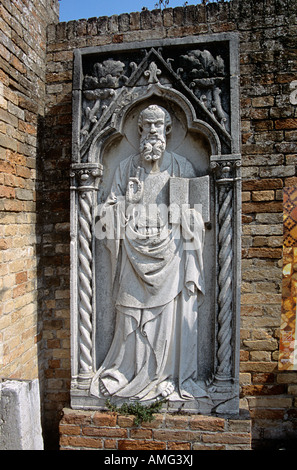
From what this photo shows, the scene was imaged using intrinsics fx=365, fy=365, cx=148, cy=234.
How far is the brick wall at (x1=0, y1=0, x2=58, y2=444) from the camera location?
3.14 metres

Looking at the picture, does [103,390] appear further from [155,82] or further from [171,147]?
[155,82]

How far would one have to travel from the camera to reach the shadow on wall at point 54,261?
3.77 m

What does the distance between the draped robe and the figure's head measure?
19 cm

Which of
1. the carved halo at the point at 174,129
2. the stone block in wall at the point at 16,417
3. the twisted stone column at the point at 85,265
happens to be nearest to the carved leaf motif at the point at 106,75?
the carved halo at the point at 174,129

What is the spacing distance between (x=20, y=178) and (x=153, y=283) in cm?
159

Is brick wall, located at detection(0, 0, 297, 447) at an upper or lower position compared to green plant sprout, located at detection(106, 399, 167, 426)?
upper

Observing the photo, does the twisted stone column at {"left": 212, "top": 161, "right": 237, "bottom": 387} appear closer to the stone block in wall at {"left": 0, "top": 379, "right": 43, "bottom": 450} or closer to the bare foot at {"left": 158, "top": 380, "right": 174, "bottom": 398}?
the bare foot at {"left": 158, "top": 380, "right": 174, "bottom": 398}

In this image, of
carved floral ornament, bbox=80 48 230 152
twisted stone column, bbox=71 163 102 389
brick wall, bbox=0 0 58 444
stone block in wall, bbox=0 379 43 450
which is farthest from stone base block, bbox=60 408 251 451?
carved floral ornament, bbox=80 48 230 152

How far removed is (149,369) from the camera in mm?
3066

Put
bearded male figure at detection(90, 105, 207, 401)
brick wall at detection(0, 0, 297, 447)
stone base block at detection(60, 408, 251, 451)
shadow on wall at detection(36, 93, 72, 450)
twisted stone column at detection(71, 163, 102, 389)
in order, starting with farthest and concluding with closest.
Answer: shadow on wall at detection(36, 93, 72, 450), brick wall at detection(0, 0, 297, 447), twisted stone column at detection(71, 163, 102, 389), bearded male figure at detection(90, 105, 207, 401), stone base block at detection(60, 408, 251, 451)

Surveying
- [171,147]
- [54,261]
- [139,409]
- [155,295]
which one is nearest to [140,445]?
[139,409]

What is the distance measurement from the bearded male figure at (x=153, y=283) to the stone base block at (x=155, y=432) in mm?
188
